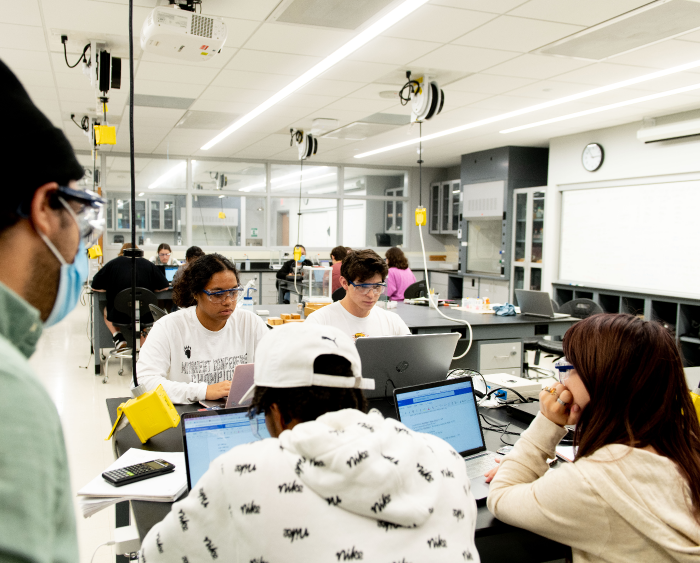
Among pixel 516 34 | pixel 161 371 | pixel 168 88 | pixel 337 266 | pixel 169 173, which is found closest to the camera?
pixel 161 371

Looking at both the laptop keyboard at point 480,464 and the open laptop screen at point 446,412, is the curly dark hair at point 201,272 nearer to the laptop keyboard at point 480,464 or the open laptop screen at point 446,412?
the open laptop screen at point 446,412

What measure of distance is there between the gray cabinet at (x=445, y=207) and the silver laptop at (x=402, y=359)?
300 inches

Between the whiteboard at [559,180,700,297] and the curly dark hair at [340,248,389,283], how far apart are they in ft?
14.1

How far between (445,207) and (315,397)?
9552 mm

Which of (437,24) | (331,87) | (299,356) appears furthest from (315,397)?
(331,87)

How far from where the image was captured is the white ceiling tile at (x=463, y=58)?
12.7 feet

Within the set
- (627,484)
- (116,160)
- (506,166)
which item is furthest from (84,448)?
(116,160)

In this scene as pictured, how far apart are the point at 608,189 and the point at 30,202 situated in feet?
A: 23.1

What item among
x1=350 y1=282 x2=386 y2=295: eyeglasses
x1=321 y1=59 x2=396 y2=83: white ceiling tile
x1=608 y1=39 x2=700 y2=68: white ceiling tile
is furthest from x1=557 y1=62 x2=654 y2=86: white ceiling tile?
x1=350 y1=282 x2=386 y2=295: eyeglasses

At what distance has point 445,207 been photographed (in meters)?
10.3

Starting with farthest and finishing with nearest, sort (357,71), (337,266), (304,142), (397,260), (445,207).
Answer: (445,207) → (304,142) → (397,260) → (337,266) → (357,71)

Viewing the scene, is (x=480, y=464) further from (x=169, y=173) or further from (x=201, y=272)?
(x=169, y=173)

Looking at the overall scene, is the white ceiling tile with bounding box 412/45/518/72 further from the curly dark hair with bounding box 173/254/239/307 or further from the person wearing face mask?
the person wearing face mask

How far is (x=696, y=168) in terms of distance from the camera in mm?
5590
